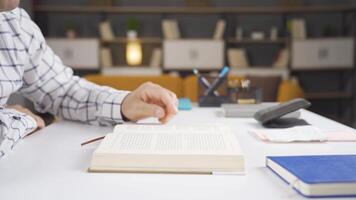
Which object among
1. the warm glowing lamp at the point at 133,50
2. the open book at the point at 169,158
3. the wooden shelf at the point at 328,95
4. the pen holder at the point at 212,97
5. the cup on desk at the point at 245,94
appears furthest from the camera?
the wooden shelf at the point at 328,95

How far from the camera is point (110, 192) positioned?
0.63 metres

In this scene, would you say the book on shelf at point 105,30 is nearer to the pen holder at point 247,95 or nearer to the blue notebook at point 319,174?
the pen holder at point 247,95

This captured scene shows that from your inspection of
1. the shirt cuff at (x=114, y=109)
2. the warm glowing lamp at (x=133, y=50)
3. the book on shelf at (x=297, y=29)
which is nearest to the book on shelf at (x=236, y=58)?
the book on shelf at (x=297, y=29)

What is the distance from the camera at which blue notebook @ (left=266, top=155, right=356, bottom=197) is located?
23.9 inches

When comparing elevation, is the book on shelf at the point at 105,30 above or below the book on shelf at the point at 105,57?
above

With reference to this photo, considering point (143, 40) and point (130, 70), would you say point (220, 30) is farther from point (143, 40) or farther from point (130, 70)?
point (130, 70)

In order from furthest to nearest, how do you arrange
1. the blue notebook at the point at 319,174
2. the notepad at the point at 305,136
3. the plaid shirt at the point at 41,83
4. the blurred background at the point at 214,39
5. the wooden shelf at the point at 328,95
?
the wooden shelf at the point at 328,95, the blurred background at the point at 214,39, the plaid shirt at the point at 41,83, the notepad at the point at 305,136, the blue notebook at the point at 319,174

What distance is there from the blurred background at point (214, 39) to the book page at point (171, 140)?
4.06m

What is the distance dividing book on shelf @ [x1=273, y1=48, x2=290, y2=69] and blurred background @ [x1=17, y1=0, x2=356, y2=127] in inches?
0.4

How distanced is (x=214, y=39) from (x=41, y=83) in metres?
3.97

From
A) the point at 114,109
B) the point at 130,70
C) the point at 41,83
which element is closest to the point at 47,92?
the point at 41,83

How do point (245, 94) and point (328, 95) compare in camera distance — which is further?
point (328, 95)

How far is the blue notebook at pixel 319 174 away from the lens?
23.9 inches

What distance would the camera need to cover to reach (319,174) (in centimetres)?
64
